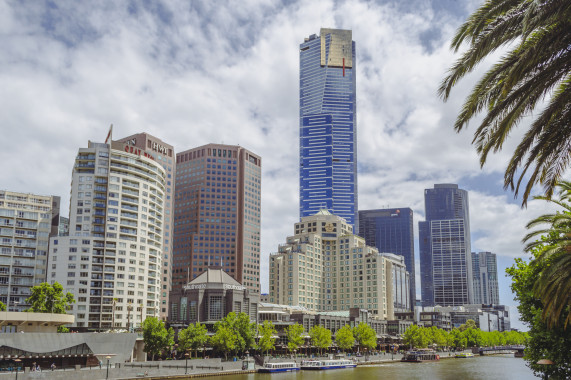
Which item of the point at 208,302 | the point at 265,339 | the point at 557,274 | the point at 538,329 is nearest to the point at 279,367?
the point at 265,339

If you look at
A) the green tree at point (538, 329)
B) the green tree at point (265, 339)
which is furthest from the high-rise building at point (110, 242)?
the green tree at point (538, 329)

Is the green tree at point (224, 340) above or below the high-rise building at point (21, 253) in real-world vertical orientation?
below

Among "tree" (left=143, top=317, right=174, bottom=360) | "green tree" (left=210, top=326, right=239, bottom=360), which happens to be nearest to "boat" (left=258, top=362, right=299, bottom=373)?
"green tree" (left=210, top=326, right=239, bottom=360)

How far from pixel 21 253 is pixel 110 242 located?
29932 millimetres

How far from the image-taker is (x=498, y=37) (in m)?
21.2

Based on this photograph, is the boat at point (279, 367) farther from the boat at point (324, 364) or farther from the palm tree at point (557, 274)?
the palm tree at point (557, 274)

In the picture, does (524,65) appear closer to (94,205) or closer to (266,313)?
(94,205)

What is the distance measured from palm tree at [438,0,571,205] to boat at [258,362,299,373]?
119 metres

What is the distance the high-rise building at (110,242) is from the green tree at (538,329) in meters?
128

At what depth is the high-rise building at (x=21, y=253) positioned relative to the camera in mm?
173125

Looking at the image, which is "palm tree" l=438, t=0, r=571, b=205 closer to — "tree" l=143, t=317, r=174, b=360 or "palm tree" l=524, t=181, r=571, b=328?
"palm tree" l=524, t=181, r=571, b=328

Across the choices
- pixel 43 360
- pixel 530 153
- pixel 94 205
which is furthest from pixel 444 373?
pixel 530 153

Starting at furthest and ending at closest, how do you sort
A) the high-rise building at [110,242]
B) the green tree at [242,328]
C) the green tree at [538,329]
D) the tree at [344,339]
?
the tree at [344,339] < the high-rise building at [110,242] < the green tree at [242,328] < the green tree at [538,329]

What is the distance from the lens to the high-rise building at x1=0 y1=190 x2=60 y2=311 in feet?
568
